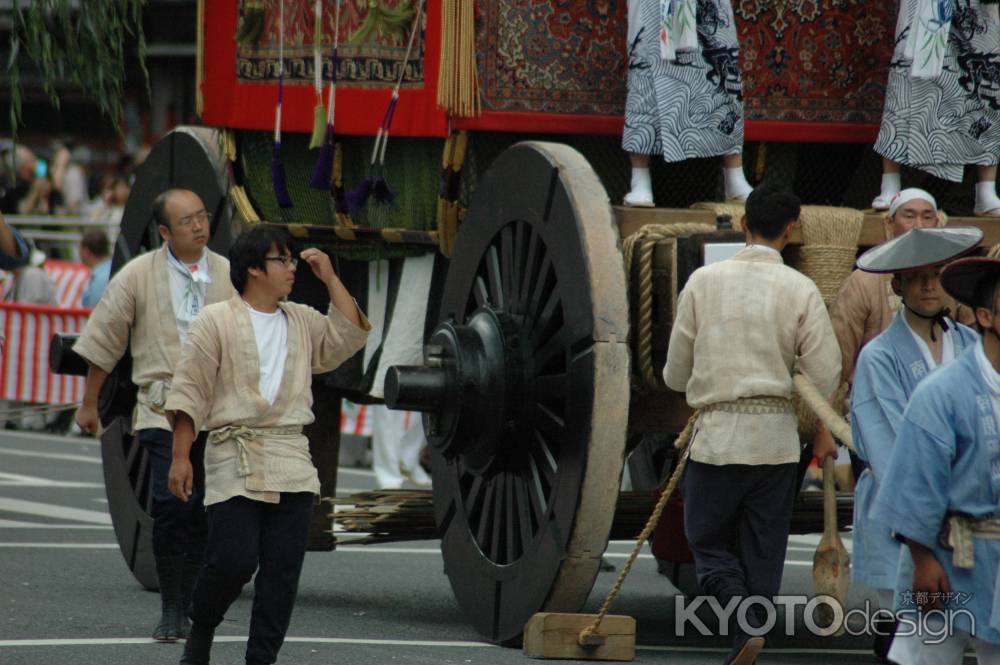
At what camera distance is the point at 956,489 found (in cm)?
460

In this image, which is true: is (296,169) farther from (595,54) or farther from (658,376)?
(658,376)

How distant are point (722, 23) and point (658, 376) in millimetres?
1470

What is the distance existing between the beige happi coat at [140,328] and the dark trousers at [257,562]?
1603mm

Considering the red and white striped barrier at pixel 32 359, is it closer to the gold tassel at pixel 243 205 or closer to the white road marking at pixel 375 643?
the gold tassel at pixel 243 205

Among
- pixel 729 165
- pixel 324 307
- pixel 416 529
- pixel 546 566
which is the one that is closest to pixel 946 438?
pixel 546 566

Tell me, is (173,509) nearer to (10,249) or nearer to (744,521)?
(10,249)

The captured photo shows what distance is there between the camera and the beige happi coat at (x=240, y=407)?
6.04 metres

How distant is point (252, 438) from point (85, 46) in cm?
324

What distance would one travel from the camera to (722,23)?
754 centimetres

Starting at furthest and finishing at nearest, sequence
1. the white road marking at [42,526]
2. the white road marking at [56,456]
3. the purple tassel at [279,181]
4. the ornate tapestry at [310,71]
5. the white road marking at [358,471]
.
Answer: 1. the white road marking at [56,456]
2. the white road marking at [358,471]
3. the white road marking at [42,526]
4. the purple tassel at [279,181]
5. the ornate tapestry at [310,71]

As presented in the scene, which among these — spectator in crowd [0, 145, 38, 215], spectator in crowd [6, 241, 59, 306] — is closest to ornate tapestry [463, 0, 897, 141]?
spectator in crowd [6, 241, 59, 306]

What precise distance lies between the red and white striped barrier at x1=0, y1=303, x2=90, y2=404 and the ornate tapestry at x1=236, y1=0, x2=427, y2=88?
28.8 feet

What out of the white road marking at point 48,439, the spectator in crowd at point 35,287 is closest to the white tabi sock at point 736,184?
the white road marking at point 48,439

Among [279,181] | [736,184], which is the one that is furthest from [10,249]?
[736,184]
